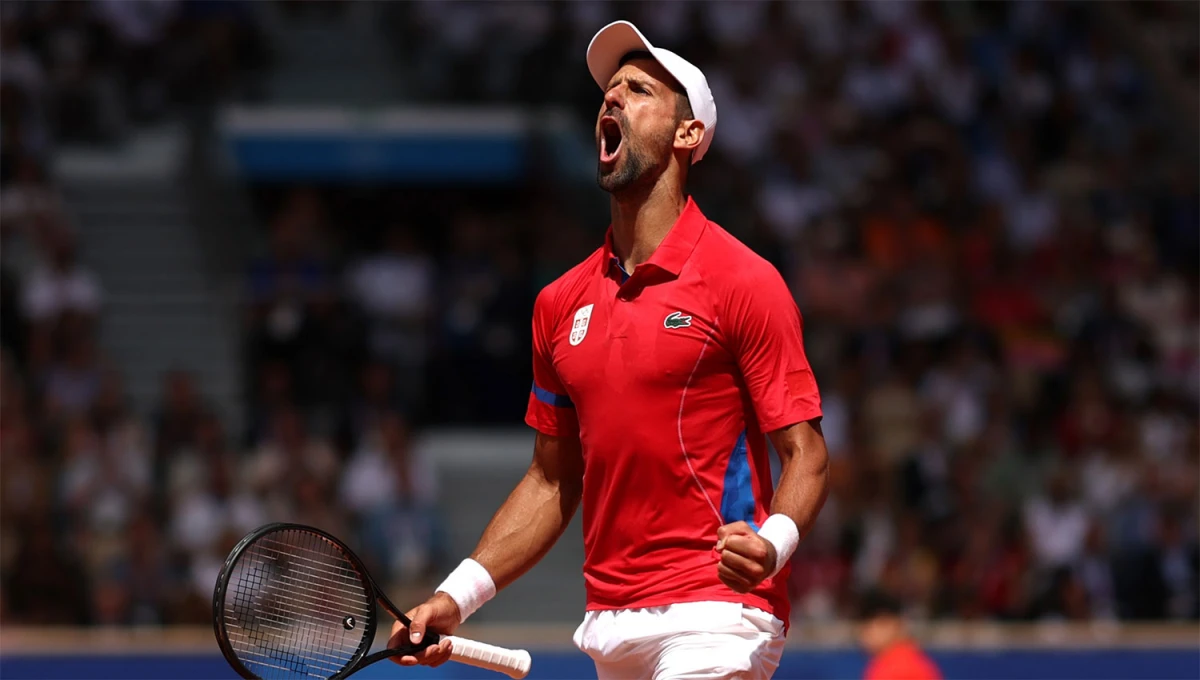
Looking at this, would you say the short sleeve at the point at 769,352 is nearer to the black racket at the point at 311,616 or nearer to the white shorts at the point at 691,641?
the white shorts at the point at 691,641

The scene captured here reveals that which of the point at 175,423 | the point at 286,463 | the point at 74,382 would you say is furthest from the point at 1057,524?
the point at 74,382

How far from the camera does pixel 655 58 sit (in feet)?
13.1

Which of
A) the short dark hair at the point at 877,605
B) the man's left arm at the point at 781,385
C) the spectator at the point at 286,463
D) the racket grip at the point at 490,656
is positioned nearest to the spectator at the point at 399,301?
the spectator at the point at 286,463

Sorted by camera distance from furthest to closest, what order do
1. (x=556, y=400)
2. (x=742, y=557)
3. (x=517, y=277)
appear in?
(x=517, y=277) < (x=556, y=400) < (x=742, y=557)

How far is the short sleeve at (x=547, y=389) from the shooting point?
416 cm

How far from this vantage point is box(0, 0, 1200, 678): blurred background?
9.77 m

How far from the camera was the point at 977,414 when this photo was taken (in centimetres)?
1073

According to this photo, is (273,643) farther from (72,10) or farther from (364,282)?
(72,10)

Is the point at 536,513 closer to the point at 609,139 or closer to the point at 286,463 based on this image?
the point at 609,139

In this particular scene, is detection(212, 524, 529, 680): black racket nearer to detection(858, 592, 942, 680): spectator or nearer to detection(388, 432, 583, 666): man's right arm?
detection(388, 432, 583, 666): man's right arm

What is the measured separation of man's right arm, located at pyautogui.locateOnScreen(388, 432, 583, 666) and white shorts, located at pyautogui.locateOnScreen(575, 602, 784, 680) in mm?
419

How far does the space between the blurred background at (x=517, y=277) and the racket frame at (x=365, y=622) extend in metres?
3.84

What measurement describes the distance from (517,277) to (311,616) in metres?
7.51

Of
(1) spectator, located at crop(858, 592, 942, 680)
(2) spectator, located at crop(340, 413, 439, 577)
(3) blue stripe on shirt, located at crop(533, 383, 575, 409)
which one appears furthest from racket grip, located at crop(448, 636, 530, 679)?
(2) spectator, located at crop(340, 413, 439, 577)
